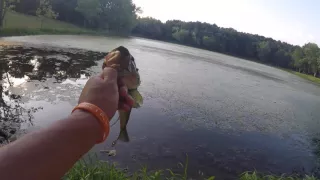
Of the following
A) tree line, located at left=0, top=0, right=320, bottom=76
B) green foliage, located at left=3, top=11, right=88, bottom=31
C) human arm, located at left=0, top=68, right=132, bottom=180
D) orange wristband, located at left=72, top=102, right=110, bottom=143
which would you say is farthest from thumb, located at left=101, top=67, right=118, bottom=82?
tree line, located at left=0, top=0, right=320, bottom=76

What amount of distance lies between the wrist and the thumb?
0.35m

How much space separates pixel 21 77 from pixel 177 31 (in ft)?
478

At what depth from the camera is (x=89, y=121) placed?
120 centimetres

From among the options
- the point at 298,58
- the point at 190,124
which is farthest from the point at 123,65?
the point at 298,58

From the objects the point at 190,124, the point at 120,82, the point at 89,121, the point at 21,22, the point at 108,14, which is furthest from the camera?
the point at 108,14

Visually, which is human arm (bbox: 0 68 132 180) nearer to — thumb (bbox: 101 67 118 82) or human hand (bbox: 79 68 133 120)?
human hand (bbox: 79 68 133 120)

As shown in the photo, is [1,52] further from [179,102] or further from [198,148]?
[198,148]

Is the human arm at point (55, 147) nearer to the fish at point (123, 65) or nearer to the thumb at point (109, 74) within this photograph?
the thumb at point (109, 74)

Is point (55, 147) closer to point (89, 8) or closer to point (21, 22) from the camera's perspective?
point (21, 22)

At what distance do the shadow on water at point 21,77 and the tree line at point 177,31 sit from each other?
38998 mm

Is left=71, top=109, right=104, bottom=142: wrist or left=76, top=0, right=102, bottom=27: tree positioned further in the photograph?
left=76, top=0, right=102, bottom=27: tree

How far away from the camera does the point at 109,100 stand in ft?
4.62

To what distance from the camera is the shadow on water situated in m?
11.6

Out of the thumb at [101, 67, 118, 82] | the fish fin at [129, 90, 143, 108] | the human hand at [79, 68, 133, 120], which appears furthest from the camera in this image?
the fish fin at [129, 90, 143, 108]
